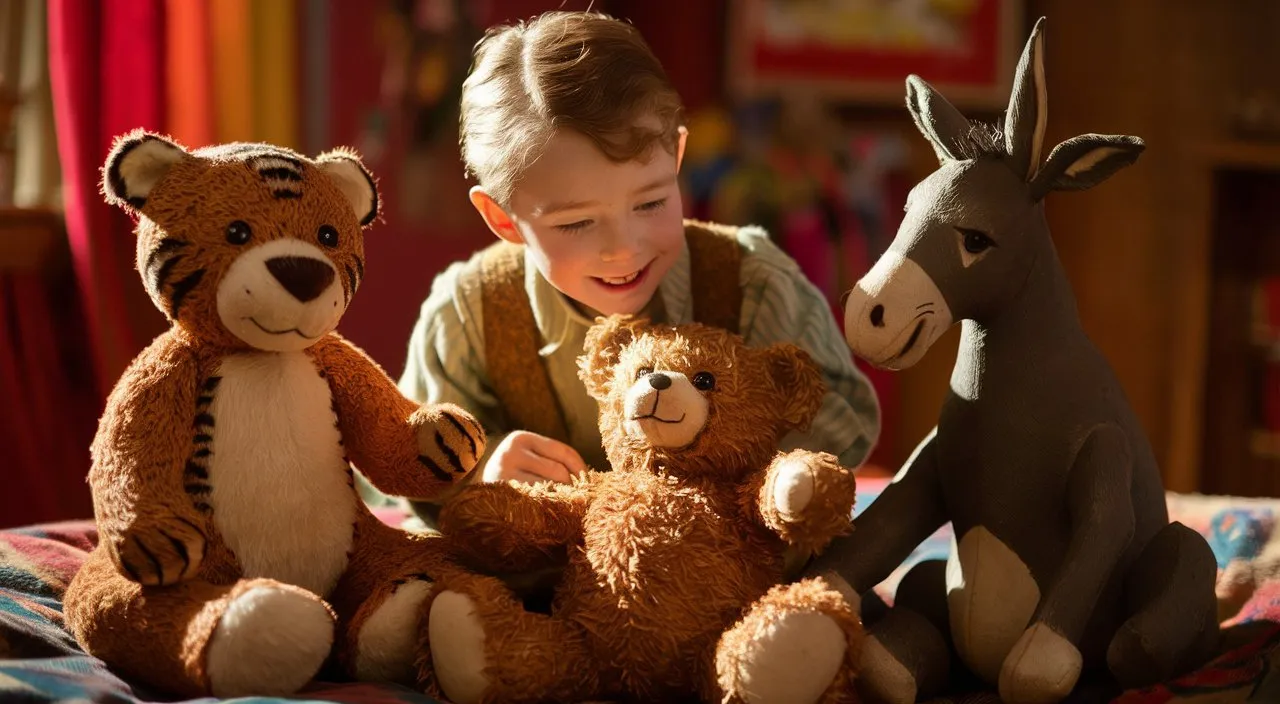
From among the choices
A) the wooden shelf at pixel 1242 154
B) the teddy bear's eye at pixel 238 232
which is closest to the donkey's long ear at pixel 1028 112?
the teddy bear's eye at pixel 238 232

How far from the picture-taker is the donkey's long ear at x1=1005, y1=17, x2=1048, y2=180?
930 mm

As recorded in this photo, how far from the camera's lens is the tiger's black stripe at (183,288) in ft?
3.06

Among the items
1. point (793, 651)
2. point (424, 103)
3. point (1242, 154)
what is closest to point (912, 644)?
point (793, 651)

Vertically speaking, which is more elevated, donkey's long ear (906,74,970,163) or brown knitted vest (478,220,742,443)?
donkey's long ear (906,74,970,163)

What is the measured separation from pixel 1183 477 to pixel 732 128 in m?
1.32

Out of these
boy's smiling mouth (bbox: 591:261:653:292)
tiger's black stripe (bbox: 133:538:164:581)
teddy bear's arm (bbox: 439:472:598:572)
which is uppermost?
boy's smiling mouth (bbox: 591:261:653:292)

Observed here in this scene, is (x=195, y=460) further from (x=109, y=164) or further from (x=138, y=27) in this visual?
(x=138, y=27)

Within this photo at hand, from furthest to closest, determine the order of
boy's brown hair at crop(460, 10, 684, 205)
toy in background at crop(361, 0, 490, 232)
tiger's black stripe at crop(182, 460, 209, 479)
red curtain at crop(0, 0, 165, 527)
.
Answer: toy in background at crop(361, 0, 490, 232)
red curtain at crop(0, 0, 165, 527)
boy's brown hair at crop(460, 10, 684, 205)
tiger's black stripe at crop(182, 460, 209, 479)

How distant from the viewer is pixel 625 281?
1.14m

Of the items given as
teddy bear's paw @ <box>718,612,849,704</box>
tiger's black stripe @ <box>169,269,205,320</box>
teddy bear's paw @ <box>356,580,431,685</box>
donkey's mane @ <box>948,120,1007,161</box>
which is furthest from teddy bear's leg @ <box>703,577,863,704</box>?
tiger's black stripe @ <box>169,269,205,320</box>

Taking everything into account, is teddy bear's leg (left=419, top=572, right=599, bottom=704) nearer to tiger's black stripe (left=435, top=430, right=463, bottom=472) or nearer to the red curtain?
tiger's black stripe (left=435, top=430, right=463, bottom=472)

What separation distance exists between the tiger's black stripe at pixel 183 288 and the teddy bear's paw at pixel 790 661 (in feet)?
1.53

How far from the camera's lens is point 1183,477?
301 cm

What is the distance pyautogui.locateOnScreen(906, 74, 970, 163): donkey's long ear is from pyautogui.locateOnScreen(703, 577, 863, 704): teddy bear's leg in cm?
35
